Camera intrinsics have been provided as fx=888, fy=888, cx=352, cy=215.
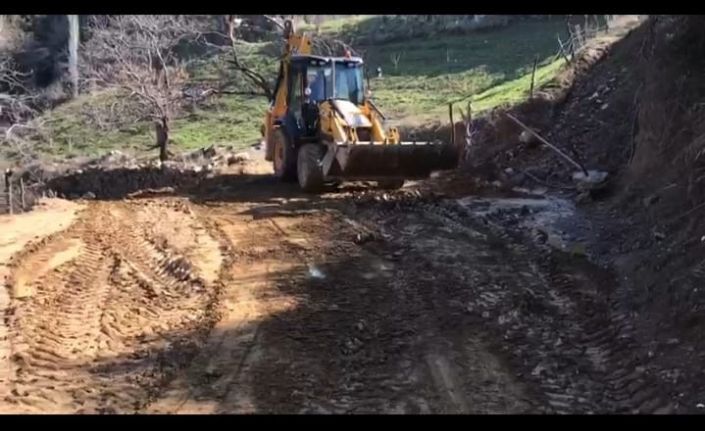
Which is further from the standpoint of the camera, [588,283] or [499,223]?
[499,223]

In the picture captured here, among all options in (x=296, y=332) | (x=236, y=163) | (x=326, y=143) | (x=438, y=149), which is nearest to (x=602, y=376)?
(x=296, y=332)

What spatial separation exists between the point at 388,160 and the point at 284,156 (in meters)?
3.24

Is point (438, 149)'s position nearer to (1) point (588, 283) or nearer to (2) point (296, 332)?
(1) point (588, 283)

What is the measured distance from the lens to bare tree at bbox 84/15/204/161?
2519cm

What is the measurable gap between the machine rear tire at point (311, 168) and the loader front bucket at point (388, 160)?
0.58 meters

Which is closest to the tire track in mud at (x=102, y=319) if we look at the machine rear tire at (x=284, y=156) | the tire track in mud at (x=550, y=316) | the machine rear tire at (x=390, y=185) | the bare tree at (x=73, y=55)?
the tire track in mud at (x=550, y=316)

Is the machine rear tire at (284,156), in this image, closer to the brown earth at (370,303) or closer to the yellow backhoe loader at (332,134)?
the yellow backhoe loader at (332,134)

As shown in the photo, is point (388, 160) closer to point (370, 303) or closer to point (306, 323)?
point (370, 303)

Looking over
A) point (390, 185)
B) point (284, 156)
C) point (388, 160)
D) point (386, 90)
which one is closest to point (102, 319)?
point (388, 160)

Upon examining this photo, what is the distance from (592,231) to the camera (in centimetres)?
1112

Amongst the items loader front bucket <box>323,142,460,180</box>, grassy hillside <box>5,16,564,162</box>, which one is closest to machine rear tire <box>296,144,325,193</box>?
loader front bucket <box>323,142,460,180</box>

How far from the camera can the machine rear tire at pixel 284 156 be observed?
16.3m
